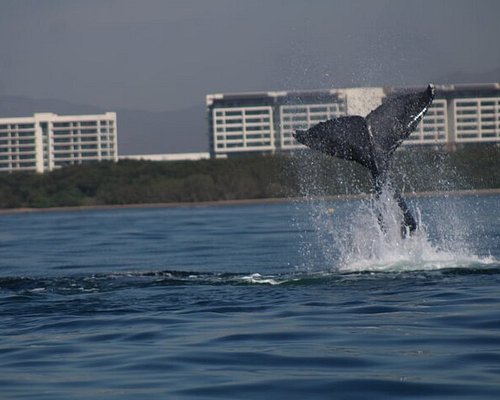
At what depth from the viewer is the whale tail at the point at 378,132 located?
48.8ft

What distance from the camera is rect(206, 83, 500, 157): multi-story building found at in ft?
415

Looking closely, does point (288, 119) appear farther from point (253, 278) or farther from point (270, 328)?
point (270, 328)

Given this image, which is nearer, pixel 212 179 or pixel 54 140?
pixel 212 179

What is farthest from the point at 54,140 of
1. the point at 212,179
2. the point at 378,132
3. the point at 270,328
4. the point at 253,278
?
the point at 270,328

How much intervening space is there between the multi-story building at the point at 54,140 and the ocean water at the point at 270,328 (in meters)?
163

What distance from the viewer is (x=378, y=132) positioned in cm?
1530

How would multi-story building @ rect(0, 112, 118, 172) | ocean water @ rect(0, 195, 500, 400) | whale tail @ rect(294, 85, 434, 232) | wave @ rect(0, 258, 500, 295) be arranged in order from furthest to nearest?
multi-story building @ rect(0, 112, 118, 172), wave @ rect(0, 258, 500, 295), whale tail @ rect(294, 85, 434, 232), ocean water @ rect(0, 195, 500, 400)

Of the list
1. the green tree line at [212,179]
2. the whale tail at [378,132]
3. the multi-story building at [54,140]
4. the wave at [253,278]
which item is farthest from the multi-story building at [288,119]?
the whale tail at [378,132]

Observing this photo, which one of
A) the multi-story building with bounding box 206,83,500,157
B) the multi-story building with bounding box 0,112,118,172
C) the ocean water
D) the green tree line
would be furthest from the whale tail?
the multi-story building with bounding box 0,112,118,172

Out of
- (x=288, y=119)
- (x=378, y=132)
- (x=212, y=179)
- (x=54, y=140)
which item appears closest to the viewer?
(x=378, y=132)

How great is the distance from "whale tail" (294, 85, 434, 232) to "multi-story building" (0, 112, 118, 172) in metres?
166

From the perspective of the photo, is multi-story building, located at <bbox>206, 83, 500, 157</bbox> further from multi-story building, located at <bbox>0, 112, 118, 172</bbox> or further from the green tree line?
multi-story building, located at <bbox>0, 112, 118, 172</bbox>

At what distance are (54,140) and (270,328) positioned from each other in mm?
174311

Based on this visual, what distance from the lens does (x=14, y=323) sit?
12305mm
